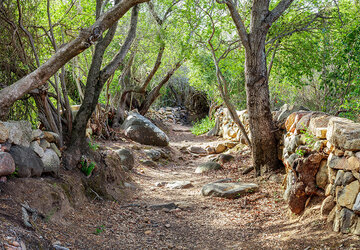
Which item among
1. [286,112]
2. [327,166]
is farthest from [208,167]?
[327,166]

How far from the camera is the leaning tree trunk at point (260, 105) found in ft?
20.5

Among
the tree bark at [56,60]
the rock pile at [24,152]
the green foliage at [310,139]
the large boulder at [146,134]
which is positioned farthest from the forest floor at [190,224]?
the large boulder at [146,134]

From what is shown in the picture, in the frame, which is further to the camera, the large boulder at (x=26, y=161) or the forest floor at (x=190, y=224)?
the large boulder at (x=26, y=161)

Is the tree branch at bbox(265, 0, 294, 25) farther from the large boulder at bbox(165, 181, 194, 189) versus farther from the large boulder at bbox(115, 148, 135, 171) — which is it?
the large boulder at bbox(115, 148, 135, 171)

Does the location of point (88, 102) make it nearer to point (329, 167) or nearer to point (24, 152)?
point (24, 152)

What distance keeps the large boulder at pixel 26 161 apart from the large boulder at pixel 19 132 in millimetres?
83

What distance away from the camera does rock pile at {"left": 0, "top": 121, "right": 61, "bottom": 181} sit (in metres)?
3.32

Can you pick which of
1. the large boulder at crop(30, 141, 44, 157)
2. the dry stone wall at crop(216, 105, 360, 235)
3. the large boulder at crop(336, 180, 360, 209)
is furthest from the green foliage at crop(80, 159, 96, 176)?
the large boulder at crop(336, 180, 360, 209)

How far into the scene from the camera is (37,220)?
3.17 meters

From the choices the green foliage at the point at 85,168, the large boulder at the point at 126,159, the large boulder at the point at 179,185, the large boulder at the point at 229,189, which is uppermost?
the green foliage at the point at 85,168

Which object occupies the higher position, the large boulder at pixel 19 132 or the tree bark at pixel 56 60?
the tree bark at pixel 56 60

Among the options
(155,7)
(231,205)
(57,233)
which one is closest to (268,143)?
(231,205)

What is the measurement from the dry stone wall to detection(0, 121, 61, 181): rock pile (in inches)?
138

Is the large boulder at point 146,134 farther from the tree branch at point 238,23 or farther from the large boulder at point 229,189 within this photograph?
the tree branch at point 238,23
